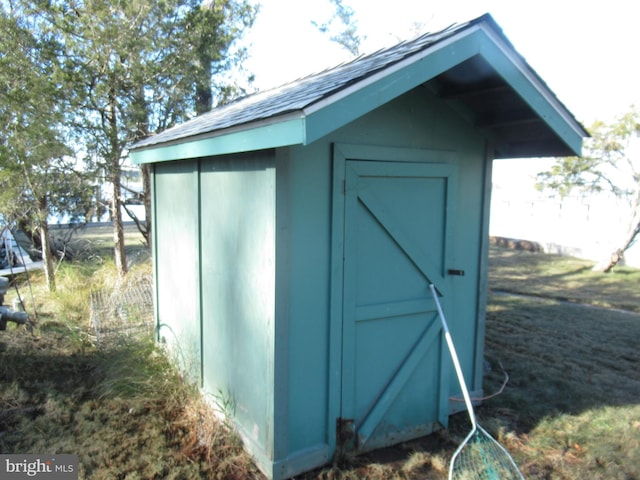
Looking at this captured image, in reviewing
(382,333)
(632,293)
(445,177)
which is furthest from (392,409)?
(632,293)

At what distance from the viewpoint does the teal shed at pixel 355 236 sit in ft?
10.5

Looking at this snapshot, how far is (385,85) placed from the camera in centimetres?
293

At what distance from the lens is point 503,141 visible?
4.50m

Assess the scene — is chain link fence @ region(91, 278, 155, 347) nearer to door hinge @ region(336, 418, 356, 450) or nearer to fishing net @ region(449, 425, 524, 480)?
door hinge @ region(336, 418, 356, 450)

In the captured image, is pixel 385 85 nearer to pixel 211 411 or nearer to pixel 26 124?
pixel 211 411

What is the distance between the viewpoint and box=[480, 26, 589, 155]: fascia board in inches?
128

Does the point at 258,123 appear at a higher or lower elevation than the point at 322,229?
higher

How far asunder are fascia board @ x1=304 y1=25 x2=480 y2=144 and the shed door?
668mm

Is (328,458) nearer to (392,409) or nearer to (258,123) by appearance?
(392,409)

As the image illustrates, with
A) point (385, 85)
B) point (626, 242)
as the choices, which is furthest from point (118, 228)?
point (626, 242)

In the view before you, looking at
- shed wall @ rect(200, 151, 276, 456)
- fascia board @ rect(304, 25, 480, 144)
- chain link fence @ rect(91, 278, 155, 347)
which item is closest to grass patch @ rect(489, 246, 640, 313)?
chain link fence @ rect(91, 278, 155, 347)

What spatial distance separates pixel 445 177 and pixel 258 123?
1783mm

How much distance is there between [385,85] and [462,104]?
143cm

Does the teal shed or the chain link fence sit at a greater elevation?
the teal shed
